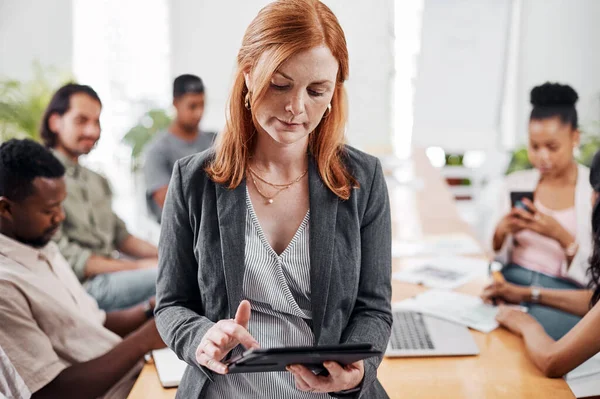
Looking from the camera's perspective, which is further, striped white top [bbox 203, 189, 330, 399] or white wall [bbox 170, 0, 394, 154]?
white wall [bbox 170, 0, 394, 154]

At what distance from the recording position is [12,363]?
1.57 m

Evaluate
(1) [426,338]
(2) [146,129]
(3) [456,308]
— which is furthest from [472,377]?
(2) [146,129]

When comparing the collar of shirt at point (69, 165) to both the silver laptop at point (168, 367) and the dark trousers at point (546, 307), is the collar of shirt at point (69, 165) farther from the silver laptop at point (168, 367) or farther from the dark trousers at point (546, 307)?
the dark trousers at point (546, 307)

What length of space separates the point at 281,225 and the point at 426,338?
0.82m

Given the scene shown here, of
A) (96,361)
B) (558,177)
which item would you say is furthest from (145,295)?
(558,177)

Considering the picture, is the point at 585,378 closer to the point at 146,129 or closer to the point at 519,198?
the point at 519,198

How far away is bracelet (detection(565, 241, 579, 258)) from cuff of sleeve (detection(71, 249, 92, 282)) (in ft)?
5.73

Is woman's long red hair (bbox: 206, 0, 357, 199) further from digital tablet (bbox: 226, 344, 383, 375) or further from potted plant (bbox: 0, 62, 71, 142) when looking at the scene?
potted plant (bbox: 0, 62, 71, 142)

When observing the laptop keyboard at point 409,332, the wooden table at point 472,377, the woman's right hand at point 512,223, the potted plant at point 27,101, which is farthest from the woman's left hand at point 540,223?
the potted plant at point 27,101

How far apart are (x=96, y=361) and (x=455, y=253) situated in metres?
1.69

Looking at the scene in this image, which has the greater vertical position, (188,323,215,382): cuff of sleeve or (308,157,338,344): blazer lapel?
(308,157,338,344): blazer lapel

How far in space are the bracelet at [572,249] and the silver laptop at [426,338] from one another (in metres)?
0.60

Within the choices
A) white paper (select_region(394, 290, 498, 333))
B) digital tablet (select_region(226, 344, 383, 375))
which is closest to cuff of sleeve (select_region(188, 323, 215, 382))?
digital tablet (select_region(226, 344, 383, 375))

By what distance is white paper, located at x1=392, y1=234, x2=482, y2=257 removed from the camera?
114 inches
